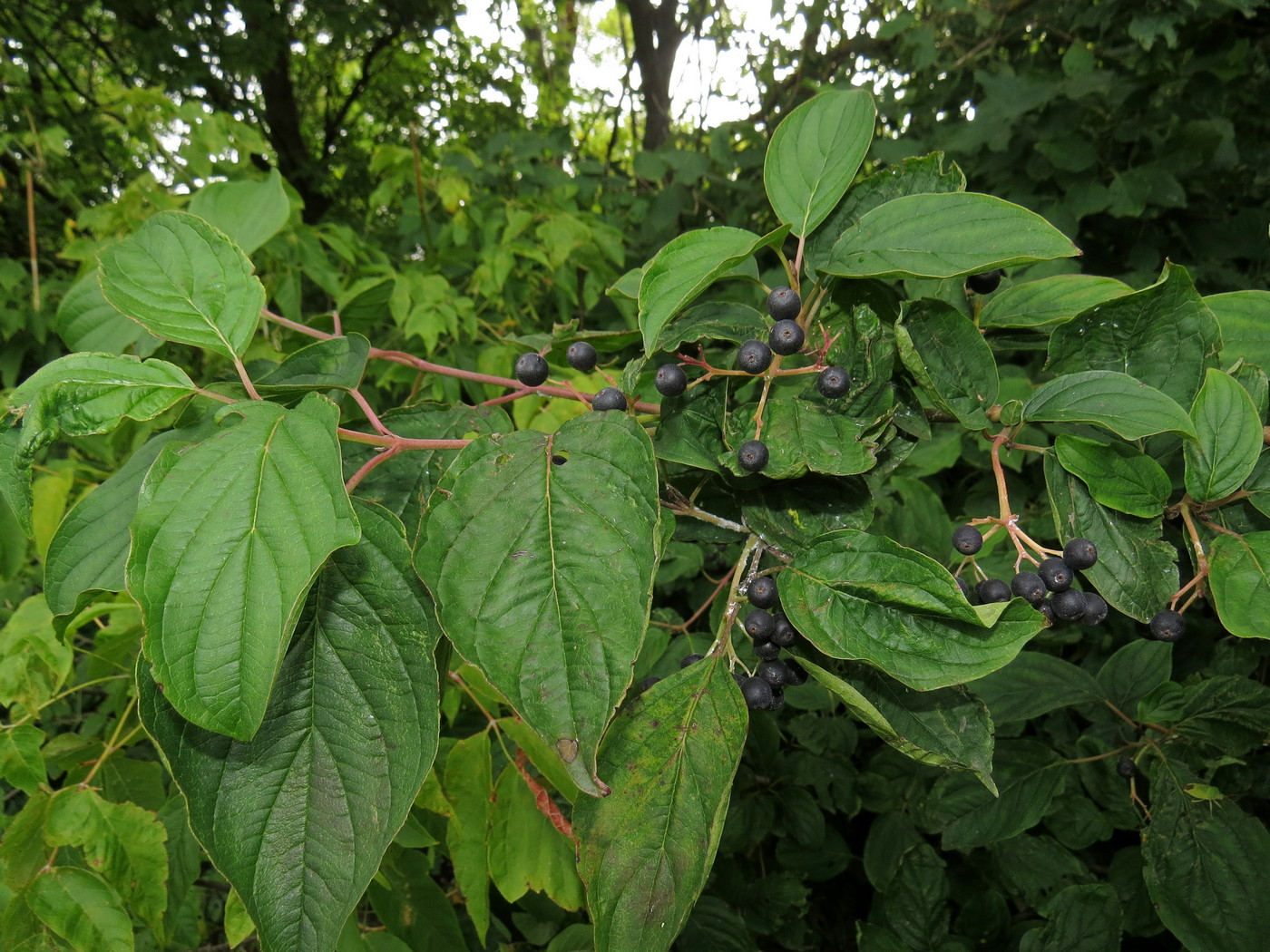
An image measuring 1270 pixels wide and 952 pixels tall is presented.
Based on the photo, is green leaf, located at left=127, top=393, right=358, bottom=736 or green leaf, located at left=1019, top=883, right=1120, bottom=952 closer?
green leaf, located at left=127, top=393, right=358, bottom=736

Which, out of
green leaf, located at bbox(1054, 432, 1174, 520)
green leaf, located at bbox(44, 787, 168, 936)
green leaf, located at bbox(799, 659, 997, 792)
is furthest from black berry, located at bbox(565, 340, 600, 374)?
green leaf, located at bbox(44, 787, 168, 936)

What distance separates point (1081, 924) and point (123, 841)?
1747 millimetres

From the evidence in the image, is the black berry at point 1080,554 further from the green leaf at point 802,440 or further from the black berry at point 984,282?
the black berry at point 984,282

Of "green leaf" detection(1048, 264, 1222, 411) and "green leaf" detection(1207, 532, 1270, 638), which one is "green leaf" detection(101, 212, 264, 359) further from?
"green leaf" detection(1207, 532, 1270, 638)

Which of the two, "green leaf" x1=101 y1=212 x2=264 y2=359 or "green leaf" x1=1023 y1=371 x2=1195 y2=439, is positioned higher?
"green leaf" x1=101 y1=212 x2=264 y2=359

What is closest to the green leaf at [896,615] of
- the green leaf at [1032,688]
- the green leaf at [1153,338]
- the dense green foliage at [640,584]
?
the dense green foliage at [640,584]

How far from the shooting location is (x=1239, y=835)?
1232 millimetres

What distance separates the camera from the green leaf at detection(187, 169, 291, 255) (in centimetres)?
137

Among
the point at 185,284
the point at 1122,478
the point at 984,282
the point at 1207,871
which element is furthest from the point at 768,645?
the point at 1207,871

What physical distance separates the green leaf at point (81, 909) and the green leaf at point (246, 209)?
1033 millimetres

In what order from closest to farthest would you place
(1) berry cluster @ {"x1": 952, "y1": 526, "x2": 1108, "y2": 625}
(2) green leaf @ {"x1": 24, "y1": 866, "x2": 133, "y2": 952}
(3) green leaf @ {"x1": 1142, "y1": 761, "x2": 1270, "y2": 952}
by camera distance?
(1) berry cluster @ {"x1": 952, "y1": 526, "x2": 1108, "y2": 625} → (2) green leaf @ {"x1": 24, "y1": 866, "x2": 133, "y2": 952} → (3) green leaf @ {"x1": 1142, "y1": 761, "x2": 1270, "y2": 952}

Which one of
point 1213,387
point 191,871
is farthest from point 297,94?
point 1213,387

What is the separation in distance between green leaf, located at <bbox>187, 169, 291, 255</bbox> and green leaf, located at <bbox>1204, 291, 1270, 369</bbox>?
1438 millimetres

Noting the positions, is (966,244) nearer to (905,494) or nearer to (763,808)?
(905,494)
